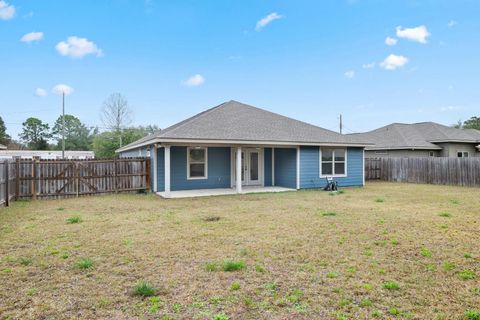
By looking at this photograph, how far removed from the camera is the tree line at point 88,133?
3678 cm

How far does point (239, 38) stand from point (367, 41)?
7.84 meters

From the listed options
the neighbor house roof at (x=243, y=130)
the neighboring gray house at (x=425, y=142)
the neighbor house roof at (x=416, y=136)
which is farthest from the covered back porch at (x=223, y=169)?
the neighbor house roof at (x=416, y=136)

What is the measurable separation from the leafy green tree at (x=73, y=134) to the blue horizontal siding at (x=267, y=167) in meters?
49.0

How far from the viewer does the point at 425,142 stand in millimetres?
23312

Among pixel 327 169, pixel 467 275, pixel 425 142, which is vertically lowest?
pixel 467 275

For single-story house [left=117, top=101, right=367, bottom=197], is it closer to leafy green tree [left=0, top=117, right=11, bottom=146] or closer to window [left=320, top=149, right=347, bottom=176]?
window [left=320, top=149, right=347, bottom=176]

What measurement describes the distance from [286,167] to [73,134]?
5435 cm

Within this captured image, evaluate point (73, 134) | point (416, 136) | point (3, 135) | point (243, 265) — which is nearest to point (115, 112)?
point (3, 135)

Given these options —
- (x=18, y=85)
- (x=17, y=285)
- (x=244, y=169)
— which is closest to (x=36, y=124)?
(x=18, y=85)

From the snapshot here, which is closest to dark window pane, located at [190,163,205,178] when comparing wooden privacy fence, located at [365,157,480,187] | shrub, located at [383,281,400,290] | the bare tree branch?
shrub, located at [383,281,400,290]

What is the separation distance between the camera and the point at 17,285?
3684mm

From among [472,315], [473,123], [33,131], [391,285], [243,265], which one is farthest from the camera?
[33,131]

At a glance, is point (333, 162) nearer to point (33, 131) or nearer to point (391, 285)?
point (391, 285)

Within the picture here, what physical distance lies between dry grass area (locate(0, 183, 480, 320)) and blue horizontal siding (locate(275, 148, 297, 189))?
6.50 meters
